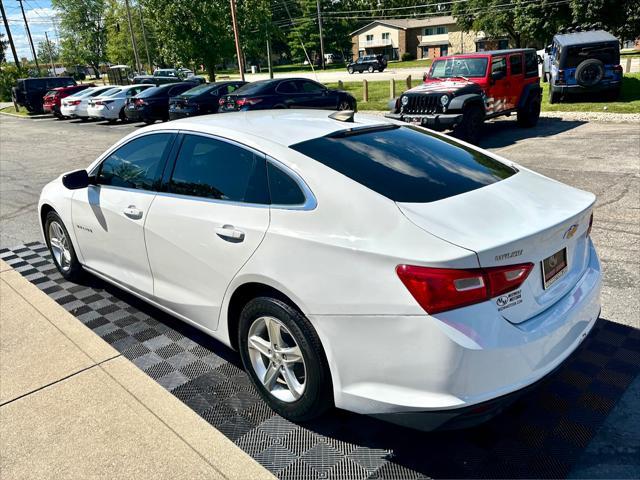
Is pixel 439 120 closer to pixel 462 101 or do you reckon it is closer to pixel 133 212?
pixel 462 101

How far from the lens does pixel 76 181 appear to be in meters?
4.12

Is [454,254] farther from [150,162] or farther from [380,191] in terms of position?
[150,162]

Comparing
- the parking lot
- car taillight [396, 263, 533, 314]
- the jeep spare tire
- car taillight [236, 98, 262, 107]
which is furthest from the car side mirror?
the jeep spare tire

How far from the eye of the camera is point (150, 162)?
12.0 ft

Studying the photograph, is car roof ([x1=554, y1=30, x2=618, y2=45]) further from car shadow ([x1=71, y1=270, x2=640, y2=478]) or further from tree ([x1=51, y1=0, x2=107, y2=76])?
tree ([x1=51, y1=0, x2=107, y2=76])

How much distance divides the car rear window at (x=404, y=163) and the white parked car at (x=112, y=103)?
22.0 meters

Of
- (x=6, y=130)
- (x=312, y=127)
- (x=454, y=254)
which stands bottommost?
(x=6, y=130)

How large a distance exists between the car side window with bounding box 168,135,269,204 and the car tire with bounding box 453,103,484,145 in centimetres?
888

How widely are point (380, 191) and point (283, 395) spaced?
124 cm

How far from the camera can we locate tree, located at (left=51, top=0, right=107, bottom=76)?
87.8m

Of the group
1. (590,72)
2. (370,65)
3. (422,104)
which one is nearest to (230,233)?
(422,104)

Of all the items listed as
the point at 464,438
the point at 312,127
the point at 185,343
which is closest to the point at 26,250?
the point at 185,343

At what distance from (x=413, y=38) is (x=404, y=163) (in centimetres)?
8699

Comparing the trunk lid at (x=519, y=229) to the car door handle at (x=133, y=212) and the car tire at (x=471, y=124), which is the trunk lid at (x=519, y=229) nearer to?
the car door handle at (x=133, y=212)
